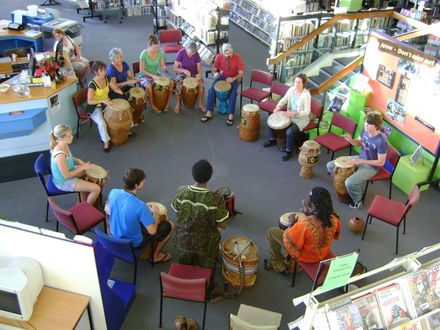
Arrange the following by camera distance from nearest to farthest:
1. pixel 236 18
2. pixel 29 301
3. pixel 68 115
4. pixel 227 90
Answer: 1. pixel 29 301
2. pixel 68 115
3. pixel 227 90
4. pixel 236 18

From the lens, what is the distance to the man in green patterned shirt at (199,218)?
12.9ft

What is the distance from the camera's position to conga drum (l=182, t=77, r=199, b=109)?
7.48m

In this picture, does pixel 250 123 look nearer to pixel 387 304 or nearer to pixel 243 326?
pixel 243 326

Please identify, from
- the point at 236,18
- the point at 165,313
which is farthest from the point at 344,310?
the point at 236,18

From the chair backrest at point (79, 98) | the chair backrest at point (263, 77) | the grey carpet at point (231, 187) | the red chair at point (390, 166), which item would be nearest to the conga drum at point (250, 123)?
the grey carpet at point (231, 187)

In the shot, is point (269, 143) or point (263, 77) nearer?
point (269, 143)

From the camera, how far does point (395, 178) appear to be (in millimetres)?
6070

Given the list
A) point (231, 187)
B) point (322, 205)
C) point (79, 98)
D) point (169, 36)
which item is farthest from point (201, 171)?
point (169, 36)

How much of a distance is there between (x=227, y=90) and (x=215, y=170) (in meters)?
1.69

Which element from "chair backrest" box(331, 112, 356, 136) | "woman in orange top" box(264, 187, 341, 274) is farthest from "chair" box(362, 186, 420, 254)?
"chair backrest" box(331, 112, 356, 136)

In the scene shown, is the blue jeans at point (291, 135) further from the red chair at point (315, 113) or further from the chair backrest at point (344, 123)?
the chair backrest at point (344, 123)

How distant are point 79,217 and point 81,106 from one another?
2.88m

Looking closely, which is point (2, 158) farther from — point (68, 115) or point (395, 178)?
point (395, 178)

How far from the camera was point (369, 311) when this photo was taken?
9.46ft
